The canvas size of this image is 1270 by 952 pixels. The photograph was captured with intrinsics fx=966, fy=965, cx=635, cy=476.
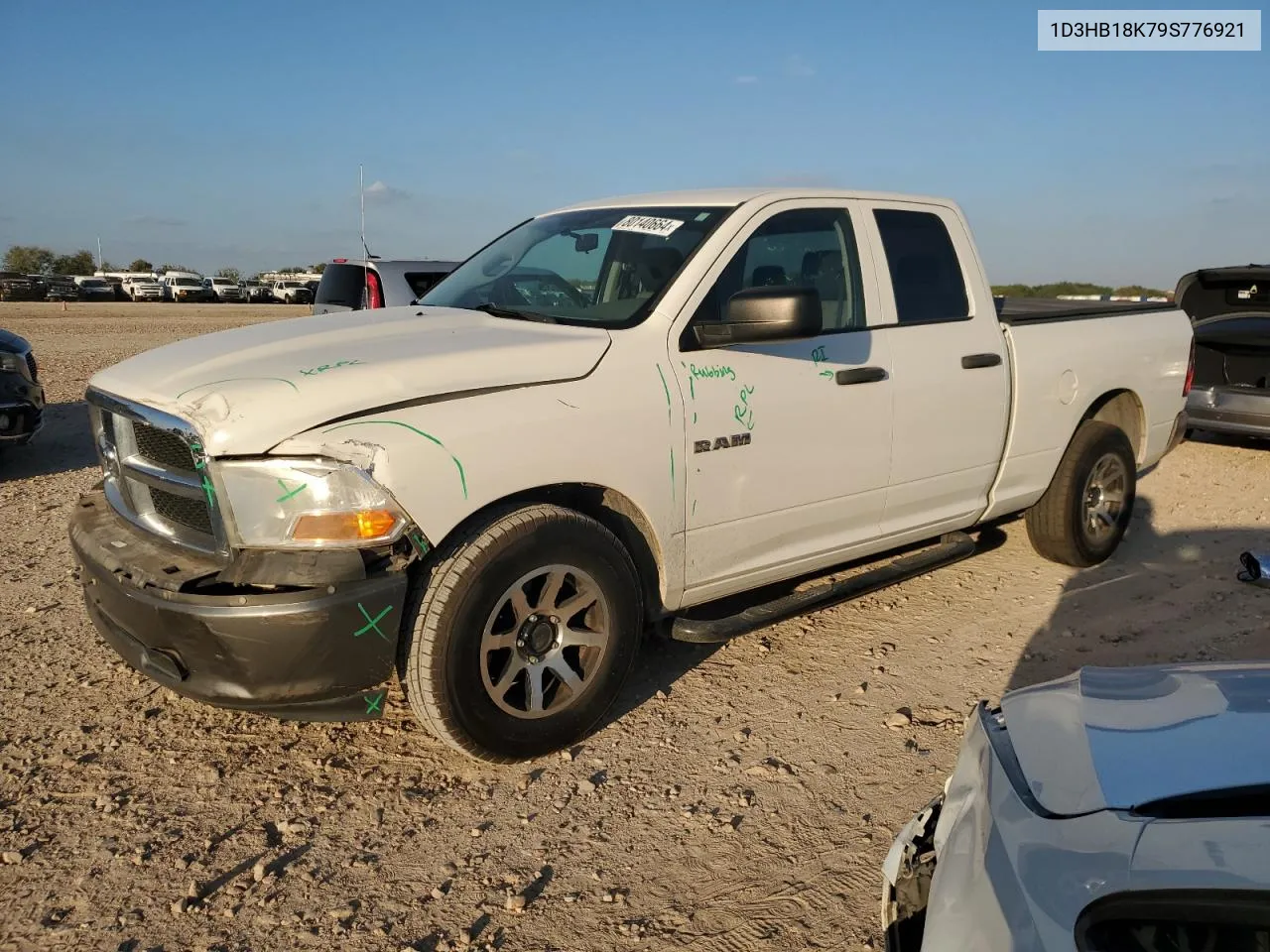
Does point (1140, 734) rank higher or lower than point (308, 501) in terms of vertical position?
lower

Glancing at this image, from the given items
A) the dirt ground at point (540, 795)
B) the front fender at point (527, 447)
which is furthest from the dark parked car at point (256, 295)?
the front fender at point (527, 447)

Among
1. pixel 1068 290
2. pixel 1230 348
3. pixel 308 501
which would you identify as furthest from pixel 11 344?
pixel 1068 290

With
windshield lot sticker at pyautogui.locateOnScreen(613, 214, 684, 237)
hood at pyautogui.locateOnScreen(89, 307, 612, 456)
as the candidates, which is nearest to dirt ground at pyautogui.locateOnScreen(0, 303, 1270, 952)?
hood at pyautogui.locateOnScreen(89, 307, 612, 456)

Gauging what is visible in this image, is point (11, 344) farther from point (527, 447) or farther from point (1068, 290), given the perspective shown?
point (1068, 290)

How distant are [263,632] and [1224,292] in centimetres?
963

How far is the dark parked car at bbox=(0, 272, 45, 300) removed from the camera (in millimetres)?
40188

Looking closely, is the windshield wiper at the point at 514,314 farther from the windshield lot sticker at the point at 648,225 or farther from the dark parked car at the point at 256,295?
the dark parked car at the point at 256,295

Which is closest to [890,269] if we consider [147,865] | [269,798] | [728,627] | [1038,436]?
[1038,436]

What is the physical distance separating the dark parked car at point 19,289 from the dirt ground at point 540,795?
4262 centimetres

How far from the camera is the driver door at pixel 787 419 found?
3.62 meters

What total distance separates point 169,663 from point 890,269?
335cm

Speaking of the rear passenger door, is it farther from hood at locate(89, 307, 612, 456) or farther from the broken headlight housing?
the broken headlight housing

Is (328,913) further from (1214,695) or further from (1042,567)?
(1042,567)

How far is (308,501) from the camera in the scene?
2.85 meters
